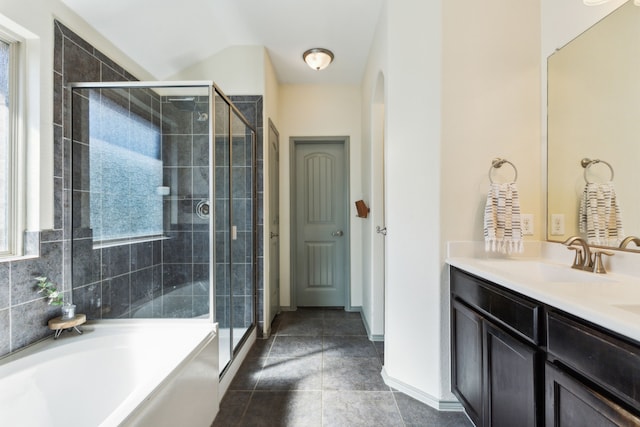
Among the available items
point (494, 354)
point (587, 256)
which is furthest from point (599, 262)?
point (494, 354)

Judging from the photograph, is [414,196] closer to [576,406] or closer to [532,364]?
[532,364]

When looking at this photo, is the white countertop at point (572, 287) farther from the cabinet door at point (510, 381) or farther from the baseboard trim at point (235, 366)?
the baseboard trim at point (235, 366)

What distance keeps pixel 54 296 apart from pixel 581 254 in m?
2.64

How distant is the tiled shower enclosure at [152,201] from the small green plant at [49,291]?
0.14 m

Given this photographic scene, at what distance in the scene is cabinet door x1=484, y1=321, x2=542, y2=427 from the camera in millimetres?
994

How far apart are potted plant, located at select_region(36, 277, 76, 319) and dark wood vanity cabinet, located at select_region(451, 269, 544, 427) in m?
2.11

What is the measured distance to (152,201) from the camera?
2.04m

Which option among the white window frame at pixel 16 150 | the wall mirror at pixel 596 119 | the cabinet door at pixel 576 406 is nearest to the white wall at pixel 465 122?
the wall mirror at pixel 596 119

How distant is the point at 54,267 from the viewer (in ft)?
5.08

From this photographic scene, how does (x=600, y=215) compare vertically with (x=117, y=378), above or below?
above

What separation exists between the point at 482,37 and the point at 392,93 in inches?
22.6

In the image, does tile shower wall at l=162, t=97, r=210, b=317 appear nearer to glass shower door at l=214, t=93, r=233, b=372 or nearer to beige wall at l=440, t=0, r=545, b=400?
glass shower door at l=214, t=93, r=233, b=372

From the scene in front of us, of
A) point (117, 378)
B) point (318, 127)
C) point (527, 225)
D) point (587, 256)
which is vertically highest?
point (318, 127)

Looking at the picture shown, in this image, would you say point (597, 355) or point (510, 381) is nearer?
point (597, 355)
